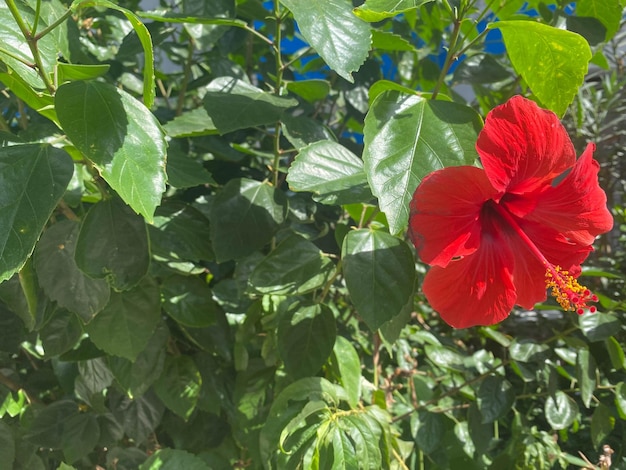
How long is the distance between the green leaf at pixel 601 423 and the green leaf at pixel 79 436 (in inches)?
34.4

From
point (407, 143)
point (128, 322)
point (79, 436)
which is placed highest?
point (407, 143)

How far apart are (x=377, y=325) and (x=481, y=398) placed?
517 millimetres

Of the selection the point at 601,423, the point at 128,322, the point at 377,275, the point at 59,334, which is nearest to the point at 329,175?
the point at 377,275

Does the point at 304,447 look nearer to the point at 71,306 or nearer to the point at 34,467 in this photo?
the point at 71,306

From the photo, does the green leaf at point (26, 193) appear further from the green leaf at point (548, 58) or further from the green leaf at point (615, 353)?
the green leaf at point (615, 353)

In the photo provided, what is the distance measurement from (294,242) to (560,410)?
2.00 ft

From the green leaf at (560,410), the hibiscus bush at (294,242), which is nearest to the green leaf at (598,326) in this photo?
the hibiscus bush at (294,242)

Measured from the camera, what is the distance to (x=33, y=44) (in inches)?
26.8

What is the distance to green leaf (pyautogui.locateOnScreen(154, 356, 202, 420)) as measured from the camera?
105 cm

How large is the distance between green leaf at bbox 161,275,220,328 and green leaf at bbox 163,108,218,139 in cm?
23

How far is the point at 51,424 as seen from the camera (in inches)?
43.4

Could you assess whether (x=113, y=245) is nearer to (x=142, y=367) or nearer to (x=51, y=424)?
(x=142, y=367)

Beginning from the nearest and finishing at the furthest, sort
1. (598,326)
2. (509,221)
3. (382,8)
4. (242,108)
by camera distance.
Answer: (382,8)
(509,221)
(242,108)
(598,326)

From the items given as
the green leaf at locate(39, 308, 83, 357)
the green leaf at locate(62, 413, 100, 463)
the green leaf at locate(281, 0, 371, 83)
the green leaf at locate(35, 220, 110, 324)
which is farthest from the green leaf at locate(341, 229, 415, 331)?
the green leaf at locate(62, 413, 100, 463)
